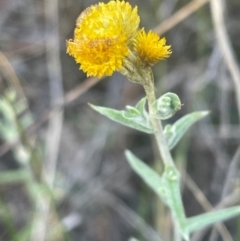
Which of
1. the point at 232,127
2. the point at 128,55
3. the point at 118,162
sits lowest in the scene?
the point at 232,127

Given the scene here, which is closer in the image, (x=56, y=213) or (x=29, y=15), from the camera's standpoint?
(x=56, y=213)

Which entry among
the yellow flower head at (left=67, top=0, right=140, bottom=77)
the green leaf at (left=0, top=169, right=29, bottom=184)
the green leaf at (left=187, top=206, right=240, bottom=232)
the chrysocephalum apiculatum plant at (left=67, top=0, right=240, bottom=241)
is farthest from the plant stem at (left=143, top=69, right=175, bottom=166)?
the green leaf at (left=0, top=169, right=29, bottom=184)

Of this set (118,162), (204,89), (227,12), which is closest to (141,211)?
(118,162)

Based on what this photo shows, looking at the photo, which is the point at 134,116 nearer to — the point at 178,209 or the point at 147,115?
the point at 147,115

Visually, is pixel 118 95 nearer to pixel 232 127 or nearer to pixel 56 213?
pixel 232 127

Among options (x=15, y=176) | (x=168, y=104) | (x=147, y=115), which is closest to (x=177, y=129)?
(x=147, y=115)

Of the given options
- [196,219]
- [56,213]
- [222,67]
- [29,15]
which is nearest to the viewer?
[196,219]

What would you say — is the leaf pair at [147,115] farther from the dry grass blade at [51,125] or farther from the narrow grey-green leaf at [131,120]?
the dry grass blade at [51,125]
